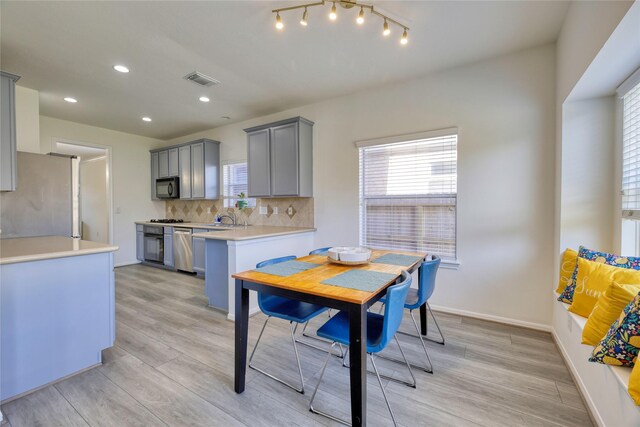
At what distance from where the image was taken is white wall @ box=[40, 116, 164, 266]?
5059 millimetres

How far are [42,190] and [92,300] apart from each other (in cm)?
197

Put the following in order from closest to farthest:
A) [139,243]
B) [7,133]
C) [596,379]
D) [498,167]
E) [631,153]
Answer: [596,379], [631,153], [7,133], [498,167], [139,243]

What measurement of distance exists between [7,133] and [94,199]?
468cm

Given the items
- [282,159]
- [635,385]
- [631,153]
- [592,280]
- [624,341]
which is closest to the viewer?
[635,385]

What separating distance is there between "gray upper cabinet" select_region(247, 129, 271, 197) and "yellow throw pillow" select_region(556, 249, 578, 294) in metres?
3.37

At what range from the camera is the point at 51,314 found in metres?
1.81

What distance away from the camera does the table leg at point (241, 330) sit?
169 cm

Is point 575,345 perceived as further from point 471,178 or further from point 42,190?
point 42,190

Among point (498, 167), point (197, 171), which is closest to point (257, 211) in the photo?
point (197, 171)

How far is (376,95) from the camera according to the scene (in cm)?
341

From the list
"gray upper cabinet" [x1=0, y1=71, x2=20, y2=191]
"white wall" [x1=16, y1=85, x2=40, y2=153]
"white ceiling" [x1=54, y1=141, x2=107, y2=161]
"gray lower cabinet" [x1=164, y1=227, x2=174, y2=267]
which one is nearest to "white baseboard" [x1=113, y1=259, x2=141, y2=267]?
"gray lower cabinet" [x1=164, y1=227, x2=174, y2=267]

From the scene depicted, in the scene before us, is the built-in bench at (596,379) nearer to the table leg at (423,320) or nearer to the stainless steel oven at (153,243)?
the table leg at (423,320)

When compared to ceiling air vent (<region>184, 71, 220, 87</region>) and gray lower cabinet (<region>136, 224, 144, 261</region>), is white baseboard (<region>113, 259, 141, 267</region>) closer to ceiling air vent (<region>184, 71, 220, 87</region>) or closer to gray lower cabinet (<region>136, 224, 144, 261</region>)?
gray lower cabinet (<region>136, 224, 144, 261</region>)

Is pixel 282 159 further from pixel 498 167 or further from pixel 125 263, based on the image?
pixel 125 263
